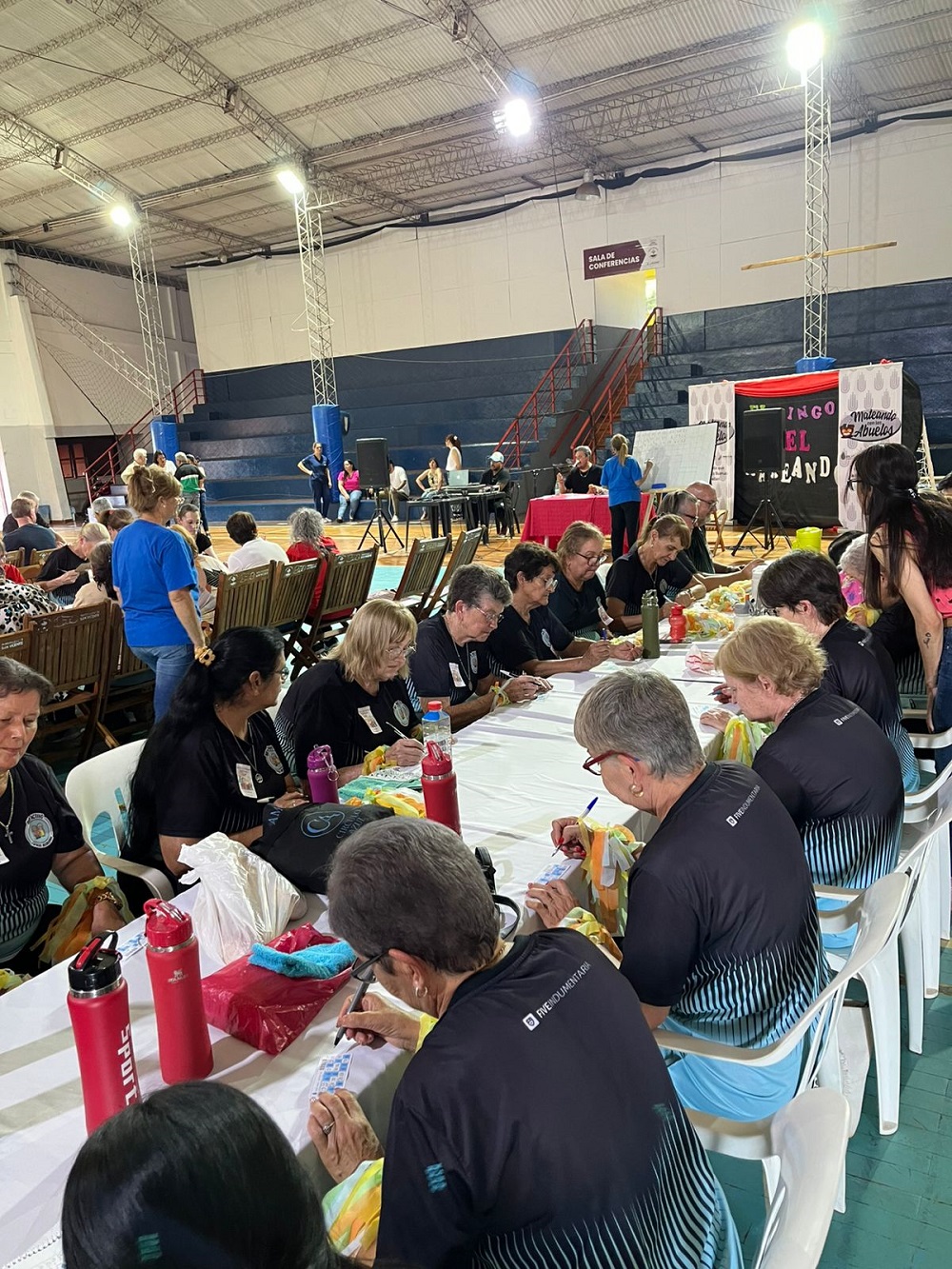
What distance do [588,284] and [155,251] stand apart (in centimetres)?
1048

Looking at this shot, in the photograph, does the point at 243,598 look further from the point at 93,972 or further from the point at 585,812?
the point at 93,972

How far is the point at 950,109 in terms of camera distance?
41.2 feet

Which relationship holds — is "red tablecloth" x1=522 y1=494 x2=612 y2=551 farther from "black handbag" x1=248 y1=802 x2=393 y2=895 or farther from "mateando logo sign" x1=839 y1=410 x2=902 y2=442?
"black handbag" x1=248 y1=802 x2=393 y2=895

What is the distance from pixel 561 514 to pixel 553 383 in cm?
616

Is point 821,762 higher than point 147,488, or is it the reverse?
point 147,488

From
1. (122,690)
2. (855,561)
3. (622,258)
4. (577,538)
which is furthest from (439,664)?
(622,258)

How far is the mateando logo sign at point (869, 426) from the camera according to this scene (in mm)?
9969

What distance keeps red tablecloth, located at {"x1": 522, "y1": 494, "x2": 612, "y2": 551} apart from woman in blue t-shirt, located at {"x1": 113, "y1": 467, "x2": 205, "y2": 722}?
6.70 metres

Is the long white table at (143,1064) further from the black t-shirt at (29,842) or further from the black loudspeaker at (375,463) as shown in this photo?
the black loudspeaker at (375,463)

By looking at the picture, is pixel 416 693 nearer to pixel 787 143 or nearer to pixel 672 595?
pixel 672 595

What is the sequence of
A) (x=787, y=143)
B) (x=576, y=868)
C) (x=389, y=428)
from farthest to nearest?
(x=389, y=428) → (x=787, y=143) → (x=576, y=868)

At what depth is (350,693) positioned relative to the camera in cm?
264

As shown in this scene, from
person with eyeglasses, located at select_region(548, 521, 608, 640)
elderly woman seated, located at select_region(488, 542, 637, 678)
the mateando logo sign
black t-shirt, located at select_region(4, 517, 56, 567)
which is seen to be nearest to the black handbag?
elderly woman seated, located at select_region(488, 542, 637, 678)

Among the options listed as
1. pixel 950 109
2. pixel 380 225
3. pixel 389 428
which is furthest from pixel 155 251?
pixel 950 109
